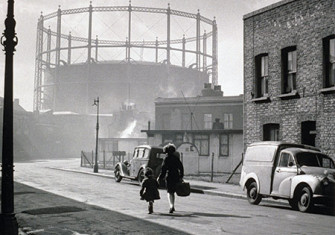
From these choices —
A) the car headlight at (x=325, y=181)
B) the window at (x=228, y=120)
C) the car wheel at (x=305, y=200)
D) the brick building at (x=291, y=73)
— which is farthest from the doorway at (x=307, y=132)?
the window at (x=228, y=120)

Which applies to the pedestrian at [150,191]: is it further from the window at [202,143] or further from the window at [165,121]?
the window at [165,121]

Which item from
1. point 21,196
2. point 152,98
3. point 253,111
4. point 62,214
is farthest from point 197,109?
point 62,214

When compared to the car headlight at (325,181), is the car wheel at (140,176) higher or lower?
lower

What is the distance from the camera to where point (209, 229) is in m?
8.52

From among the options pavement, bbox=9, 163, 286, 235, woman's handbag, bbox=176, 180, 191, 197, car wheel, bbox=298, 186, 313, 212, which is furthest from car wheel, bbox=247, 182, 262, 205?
pavement, bbox=9, 163, 286, 235

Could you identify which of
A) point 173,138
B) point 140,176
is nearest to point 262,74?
point 140,176

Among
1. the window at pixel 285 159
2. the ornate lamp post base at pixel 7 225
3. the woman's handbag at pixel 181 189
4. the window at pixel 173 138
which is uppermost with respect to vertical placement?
the window at pixel 173 138

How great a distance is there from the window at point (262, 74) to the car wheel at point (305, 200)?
31.1 feet

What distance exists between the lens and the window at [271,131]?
20.4 m

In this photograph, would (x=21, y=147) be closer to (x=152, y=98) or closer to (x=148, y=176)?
(x=152, y=98)

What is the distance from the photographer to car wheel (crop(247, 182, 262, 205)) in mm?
13697

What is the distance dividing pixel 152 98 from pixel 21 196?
65.3m

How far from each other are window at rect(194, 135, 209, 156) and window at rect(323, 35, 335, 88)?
54.0ft

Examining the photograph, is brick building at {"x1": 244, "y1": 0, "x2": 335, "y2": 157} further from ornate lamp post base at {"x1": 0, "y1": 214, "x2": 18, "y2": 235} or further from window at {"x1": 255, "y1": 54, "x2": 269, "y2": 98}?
ornate lamp post base at {"x1": 0, "y1": 214, "x2": 18, "y2": 235}
